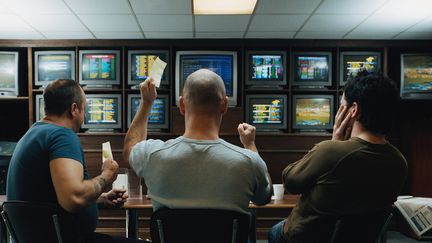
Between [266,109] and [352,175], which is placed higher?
[266,109]

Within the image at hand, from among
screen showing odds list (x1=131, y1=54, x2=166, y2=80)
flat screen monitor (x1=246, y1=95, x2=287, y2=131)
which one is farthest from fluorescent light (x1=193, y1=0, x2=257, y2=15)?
flat screen monitor (x1=246, y1=95, x2=287, y2=131)

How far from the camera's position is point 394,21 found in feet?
13.6

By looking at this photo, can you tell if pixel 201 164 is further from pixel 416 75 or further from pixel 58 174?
pixel 416 75

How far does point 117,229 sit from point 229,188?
379 centimetres

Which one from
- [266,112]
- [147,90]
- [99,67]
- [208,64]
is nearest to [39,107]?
[99,67]

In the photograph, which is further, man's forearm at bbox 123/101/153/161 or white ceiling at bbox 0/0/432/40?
white ceiling at bbox 0/0/432/40

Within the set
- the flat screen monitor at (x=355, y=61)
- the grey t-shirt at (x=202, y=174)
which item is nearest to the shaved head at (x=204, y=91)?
the grey t-shirt at (x=202, y=174)

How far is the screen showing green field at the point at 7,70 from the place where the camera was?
4.64 meters

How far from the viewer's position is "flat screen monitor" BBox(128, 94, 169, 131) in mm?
4750

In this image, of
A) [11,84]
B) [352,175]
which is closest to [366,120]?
[352,175]

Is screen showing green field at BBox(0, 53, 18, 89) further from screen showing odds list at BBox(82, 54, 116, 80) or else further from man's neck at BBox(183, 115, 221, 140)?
man's neck at BBox(183, 115, 221, 140)

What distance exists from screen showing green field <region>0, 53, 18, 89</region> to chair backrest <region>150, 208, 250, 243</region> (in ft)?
13.6

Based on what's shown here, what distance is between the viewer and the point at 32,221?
5.00 ft

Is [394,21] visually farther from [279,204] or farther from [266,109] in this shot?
[279,204]
